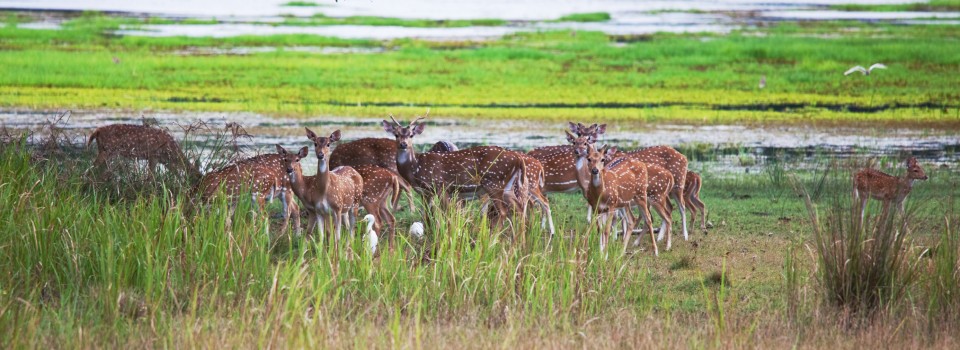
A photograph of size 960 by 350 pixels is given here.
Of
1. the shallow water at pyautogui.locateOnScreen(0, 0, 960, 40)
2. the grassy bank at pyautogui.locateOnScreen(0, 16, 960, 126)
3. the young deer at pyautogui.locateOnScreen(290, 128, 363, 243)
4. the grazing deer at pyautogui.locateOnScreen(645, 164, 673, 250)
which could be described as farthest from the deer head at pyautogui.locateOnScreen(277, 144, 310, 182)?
the shallow water at pyautogui.locateOnScreen(0, 0, 960, 40)

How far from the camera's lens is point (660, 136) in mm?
21766

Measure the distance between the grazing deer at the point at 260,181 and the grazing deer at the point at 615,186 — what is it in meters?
2.44

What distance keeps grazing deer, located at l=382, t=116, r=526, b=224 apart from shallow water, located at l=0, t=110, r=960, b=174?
537 cm

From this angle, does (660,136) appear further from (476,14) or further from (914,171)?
(476,14)

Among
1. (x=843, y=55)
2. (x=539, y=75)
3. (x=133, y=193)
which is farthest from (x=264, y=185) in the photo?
(x=843, y=55)

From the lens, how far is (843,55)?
34.3 metres

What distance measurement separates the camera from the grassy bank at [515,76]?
26.3 metres

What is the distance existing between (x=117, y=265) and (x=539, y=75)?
80.2ft

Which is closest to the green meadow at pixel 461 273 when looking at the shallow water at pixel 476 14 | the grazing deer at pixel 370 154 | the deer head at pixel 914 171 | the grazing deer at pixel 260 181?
the grazing deer at pixel 260 181

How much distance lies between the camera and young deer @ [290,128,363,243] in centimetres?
1067

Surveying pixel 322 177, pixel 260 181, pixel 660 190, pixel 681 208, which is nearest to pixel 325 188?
pixel 322 177

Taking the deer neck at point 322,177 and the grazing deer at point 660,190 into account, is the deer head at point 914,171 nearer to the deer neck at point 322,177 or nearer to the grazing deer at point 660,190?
the grazing deer at point 660,190

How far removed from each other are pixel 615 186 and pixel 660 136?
36.1ft

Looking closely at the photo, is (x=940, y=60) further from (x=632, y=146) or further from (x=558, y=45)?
(x=632, y=146)
